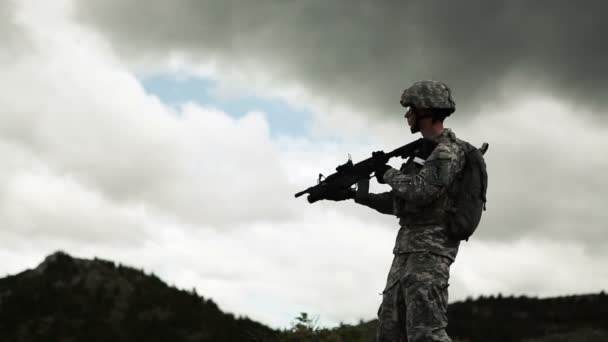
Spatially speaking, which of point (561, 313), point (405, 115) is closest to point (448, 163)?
point (405, 115)

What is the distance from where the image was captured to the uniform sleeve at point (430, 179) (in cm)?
625

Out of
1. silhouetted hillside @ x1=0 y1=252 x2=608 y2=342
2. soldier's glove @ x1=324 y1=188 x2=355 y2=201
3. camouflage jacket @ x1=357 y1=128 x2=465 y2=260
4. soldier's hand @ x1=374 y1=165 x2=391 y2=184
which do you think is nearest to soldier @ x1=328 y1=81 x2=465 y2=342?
camouflage jacket @ x1=357 y1=128 x2=465 y2=260

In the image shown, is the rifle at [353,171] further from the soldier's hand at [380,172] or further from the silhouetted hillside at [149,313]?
the silhouetted hillside at [149,313]

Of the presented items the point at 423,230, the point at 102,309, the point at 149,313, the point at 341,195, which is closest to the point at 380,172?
the point at 341,195

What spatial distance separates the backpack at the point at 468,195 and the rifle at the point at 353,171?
395 millimetres

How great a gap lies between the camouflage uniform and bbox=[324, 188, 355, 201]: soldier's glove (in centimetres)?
72

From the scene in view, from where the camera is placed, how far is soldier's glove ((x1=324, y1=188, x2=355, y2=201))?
7.29m

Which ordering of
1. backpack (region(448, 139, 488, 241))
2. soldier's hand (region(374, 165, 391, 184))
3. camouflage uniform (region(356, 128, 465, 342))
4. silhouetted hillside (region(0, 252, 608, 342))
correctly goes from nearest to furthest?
1. camouflage uniform (region(356, 128, 465, 342))
2. backpack (region(448, 139, 488, 241))
3. soldier's hand (region(374, 165, 391, 184))
4. silhouetted hillside (region(0, 252, 608, 342))

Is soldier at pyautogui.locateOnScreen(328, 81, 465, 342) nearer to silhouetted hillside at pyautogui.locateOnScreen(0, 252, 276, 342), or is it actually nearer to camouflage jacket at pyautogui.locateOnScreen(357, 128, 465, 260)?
camouflage jacket at pyautogui.locateOnScreen(357, 128, 465, 260)

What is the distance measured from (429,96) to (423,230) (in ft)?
3.82

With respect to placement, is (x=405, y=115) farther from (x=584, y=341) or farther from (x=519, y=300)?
(x=519, y=300)

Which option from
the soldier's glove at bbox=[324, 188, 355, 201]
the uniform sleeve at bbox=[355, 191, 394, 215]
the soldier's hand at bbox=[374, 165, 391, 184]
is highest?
the soldier's hand at bbox=[374, 165, 391, 184]

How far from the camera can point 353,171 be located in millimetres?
7324

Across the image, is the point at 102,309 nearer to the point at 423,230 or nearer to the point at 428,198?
the point at 423,230
